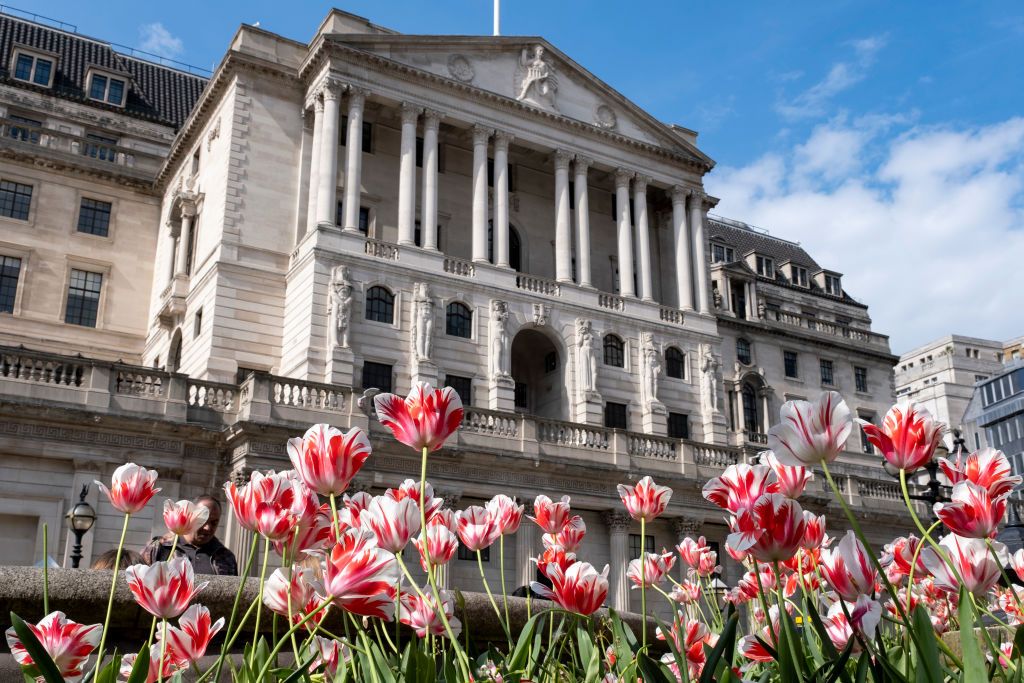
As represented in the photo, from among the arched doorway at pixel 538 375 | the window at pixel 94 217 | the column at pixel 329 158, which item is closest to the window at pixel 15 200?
the window at pixel 94 217

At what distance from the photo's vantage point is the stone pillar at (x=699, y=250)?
44469mm

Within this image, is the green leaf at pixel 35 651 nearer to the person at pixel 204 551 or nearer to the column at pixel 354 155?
the person at pixel 204 551

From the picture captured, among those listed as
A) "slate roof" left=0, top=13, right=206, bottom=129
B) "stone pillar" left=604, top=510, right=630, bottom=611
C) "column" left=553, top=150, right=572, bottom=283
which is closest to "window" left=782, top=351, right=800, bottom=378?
"column" left=553, top=150, right=572, bottom=283

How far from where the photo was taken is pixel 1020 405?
85875 millimetres

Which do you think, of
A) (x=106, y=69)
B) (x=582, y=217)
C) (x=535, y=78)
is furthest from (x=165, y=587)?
(x=106, y=69)

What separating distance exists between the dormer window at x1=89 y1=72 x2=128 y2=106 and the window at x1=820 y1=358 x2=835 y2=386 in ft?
145

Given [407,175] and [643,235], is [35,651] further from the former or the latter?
[643,235]

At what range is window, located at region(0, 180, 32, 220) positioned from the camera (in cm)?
4231

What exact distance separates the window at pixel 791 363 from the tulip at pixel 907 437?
54946 mm

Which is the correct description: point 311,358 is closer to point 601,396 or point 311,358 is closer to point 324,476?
point 601,396

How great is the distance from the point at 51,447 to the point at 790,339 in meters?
43.0

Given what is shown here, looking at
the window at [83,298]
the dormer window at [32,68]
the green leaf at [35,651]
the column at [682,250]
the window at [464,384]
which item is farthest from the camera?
the dormer window at [32,68]

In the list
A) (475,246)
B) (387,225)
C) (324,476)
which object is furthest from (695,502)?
(324,476)

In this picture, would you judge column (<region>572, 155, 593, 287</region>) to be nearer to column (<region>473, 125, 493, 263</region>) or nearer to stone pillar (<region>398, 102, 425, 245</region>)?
column (<region>473, 125, 493, 263</region>)
